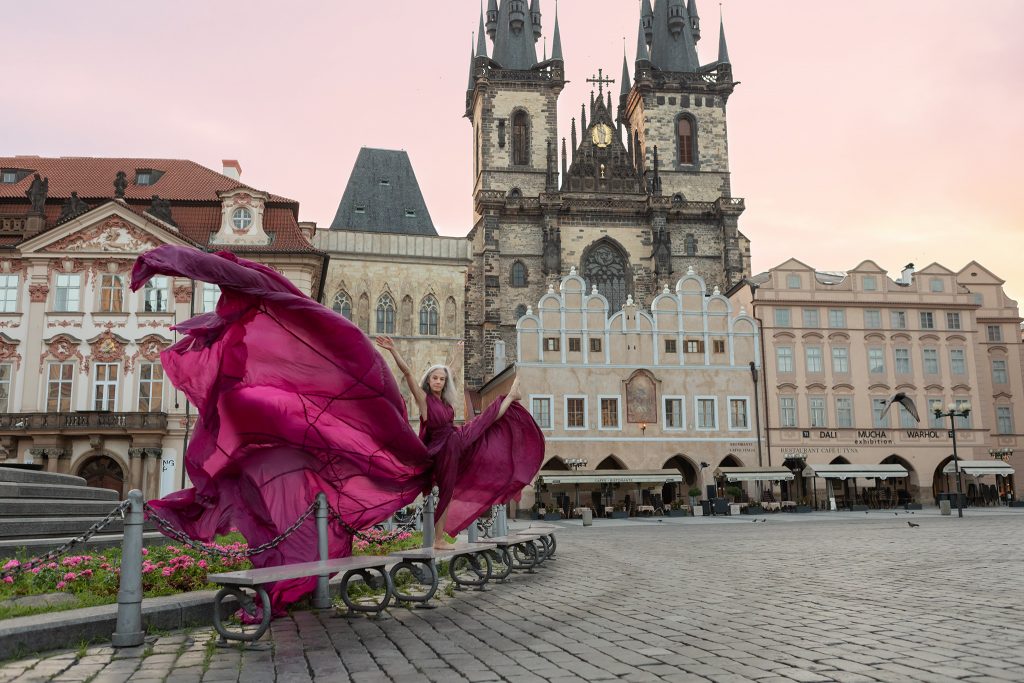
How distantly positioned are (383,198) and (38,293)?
693 inches

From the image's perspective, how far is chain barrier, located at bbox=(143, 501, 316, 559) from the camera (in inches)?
264

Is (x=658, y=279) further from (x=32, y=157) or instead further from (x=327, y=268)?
(x=32, y=157)

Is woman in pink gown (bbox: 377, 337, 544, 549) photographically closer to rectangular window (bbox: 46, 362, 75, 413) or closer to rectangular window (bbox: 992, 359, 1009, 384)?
rectangular window (bbox: 46, 362, 75, 413)

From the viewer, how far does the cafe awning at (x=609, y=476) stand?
37781 millimetres

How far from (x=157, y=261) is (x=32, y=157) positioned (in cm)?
3883

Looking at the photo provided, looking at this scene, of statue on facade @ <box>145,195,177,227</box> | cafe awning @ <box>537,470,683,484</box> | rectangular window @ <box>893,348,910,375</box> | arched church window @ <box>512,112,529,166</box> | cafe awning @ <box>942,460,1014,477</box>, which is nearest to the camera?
statue on facade @ <box>145,195,177,227</box>

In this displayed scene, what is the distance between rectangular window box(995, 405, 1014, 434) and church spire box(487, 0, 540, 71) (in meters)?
39.1

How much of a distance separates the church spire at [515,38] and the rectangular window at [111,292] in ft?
134

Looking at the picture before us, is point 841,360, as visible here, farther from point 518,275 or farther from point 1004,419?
point 518,275

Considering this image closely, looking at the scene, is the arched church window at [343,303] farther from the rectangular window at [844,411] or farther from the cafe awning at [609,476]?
the rectangular window at [844,411]

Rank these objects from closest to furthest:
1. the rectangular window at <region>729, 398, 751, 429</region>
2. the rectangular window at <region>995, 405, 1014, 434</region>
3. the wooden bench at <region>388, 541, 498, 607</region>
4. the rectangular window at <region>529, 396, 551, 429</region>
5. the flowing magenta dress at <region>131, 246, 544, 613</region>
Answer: the flowing magenta dress at <region>131, 246, 544, 613</region>
the wooden bench at <region>388, 541, 498, 607</region>
the rectangular window at <region>529, 396, 551, 429</region>
the rectangular window at <region>729, 398, 751, 429</region>
the rectangular window at <region>995, 405, 1014, 434</region>

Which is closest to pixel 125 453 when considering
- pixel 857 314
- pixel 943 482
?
pixel 857 314

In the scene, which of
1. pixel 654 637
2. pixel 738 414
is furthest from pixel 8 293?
pixel 654 637

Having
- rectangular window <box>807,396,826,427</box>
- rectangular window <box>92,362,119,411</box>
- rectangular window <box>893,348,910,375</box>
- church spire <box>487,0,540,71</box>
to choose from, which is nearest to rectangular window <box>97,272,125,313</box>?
rectangular window <box>92,362,119,411</box>
